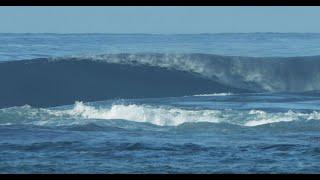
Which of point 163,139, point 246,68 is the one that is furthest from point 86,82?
point 163,139

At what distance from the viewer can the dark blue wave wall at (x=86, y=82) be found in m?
23.2

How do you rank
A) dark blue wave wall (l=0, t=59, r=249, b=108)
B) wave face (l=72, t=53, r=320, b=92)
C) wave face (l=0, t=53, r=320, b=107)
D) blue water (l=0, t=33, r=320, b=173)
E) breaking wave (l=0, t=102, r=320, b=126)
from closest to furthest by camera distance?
blue water (l=0, t=33, r=320, b=173), breaking wave (l=0, t=102, r=320, b=126), dark blue wave wall (l=0, t=59, r=249, b=108), wave face (l=0, t=53, r=320, b=107), wave face (l=72, t=53, r=320, b=92)

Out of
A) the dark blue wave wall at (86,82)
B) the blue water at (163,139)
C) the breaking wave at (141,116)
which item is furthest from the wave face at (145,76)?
the breaking wave at (141,116)

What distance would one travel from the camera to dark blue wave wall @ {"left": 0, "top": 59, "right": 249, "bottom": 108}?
23219 mm

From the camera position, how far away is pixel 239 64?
2811 centimetres

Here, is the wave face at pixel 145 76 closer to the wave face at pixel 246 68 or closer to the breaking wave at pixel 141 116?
the wave face at pixel 246 68

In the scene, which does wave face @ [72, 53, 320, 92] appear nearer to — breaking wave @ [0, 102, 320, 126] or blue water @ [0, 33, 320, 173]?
blue water @ [0, 33, 320, 173]

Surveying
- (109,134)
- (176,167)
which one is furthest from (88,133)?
(176,167)

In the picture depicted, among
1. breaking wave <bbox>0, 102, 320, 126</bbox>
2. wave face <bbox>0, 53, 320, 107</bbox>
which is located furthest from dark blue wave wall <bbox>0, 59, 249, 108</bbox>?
breaking wave <bbox>0, 102, 320, 126</bbox>

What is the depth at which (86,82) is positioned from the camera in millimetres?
25062

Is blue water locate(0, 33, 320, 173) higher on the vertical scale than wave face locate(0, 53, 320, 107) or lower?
lower

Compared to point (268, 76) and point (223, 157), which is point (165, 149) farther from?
point (268, 76)

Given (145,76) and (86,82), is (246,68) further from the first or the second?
(86,82)

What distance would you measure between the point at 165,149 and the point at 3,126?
4425 mm
